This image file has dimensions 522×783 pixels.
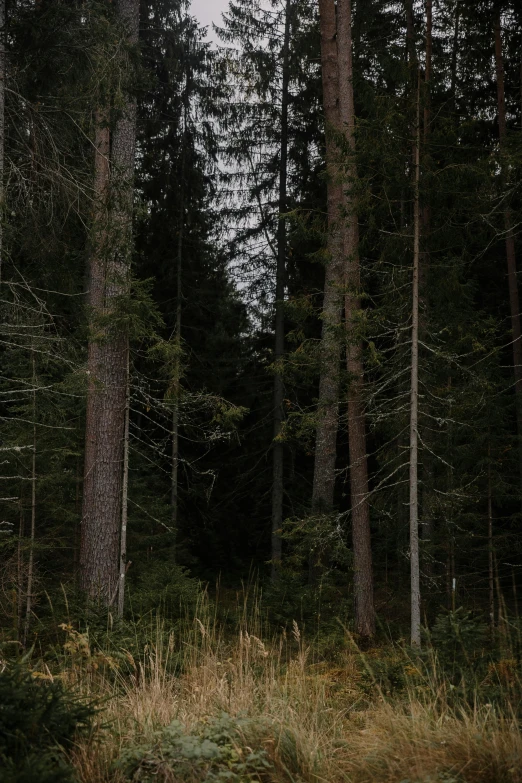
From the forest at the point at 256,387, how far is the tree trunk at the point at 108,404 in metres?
0.04

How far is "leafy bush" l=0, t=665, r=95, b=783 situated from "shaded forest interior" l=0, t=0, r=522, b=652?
3429 millimetres

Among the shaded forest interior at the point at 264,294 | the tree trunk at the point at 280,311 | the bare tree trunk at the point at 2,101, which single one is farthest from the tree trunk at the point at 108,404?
the tree trunk at the point at 280,311

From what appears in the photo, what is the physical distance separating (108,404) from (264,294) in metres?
7.68

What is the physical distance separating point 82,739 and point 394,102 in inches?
312

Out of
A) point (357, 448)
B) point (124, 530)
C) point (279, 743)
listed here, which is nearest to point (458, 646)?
point (279, 743)

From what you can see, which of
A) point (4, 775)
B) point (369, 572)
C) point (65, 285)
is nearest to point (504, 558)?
point (369, 572)

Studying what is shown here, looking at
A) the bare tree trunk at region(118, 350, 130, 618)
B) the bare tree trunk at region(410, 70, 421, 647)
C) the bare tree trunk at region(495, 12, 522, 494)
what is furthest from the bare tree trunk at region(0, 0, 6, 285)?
the bare tree trunk at region(495, 12, 522, 494)

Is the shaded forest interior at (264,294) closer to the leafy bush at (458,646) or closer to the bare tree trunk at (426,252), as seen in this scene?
the bare tree trunk at (426,252)

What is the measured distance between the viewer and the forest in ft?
13.0

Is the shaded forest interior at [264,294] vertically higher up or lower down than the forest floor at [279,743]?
higher up

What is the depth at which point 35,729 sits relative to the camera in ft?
10.3

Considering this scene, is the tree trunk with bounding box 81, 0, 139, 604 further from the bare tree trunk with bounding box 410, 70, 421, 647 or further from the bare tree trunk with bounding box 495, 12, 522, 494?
the bare tree trunk with bounding box 495, 12, 522, 494

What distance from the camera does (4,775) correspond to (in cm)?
269

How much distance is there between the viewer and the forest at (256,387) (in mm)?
3955
